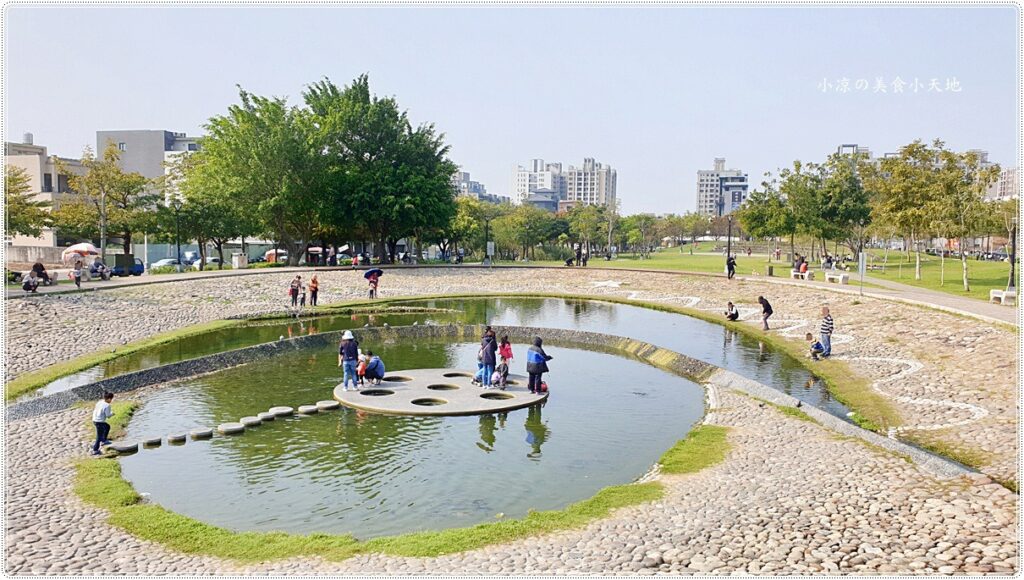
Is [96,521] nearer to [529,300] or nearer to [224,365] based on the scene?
[224,365]

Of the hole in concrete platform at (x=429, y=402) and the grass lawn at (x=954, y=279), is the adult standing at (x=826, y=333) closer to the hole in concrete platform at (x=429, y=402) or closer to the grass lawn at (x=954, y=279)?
the hole in concrete platform at (x=429, y=402)

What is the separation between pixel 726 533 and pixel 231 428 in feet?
44.4

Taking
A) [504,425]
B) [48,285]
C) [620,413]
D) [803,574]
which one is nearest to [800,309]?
[620,413]

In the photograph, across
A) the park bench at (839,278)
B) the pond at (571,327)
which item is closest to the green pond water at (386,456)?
the pond at (571,327)

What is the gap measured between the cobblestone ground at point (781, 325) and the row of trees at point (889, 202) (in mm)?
10612

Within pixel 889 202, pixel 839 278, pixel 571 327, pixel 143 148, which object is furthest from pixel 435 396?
pixel 143 148

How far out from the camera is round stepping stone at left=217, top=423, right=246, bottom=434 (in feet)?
65.8

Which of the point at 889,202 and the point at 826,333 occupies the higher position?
the point at 889,202

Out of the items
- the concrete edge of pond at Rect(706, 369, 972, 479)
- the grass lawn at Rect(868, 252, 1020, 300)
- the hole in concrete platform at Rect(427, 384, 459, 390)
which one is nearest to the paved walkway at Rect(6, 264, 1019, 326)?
the grass lawn at Rect(868, 252, 1020, 300)

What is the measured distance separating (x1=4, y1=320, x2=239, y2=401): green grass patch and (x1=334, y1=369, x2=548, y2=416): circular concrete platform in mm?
9557

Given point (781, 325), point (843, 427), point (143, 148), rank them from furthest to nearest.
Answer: point (143, 148) < point (781, 325) < point (843, 427)

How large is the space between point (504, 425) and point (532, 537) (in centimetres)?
855

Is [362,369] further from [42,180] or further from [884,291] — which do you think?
[42,180]

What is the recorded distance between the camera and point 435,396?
23781 mm
